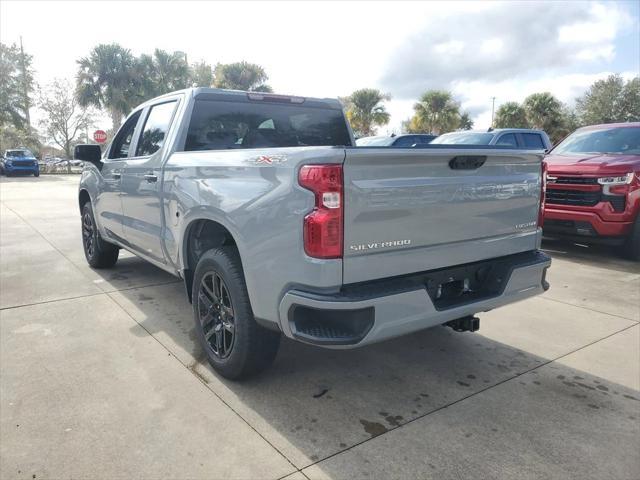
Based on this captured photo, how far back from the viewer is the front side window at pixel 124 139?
4906mm

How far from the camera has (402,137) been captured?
15.2 meters

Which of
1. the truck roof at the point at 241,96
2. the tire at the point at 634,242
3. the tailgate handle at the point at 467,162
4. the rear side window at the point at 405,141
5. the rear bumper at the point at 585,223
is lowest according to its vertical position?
the tire at the point at 634,242

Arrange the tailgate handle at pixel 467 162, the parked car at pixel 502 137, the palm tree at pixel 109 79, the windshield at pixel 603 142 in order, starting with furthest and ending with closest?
the palm tree at pixel 109 79 → the parked car at pixel 502 137 → the windshield at pixel 603 142 → the tailgate handle at pixel 467 162

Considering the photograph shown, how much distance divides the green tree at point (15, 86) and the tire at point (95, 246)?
121 ft

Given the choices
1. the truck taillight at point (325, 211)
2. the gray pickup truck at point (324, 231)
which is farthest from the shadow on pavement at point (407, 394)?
the truck taillight at point (325, 211)

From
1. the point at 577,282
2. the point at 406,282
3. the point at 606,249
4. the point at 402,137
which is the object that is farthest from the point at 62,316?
the point at 402,137

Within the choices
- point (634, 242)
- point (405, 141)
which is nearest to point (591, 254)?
point (634, 242)

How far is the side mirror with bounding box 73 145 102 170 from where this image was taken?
516 cm

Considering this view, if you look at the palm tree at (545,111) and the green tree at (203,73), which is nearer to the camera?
the palm tree at (545,111)

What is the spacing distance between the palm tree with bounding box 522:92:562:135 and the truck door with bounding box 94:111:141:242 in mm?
34592

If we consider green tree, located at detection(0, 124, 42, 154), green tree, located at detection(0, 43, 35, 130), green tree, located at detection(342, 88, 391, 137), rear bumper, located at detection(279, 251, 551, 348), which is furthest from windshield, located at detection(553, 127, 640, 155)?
green tree, located at detection(0, 124, 42, 154)

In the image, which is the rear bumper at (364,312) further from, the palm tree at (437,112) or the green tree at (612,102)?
the green tree at (612,102)

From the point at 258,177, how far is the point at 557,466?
6.83ft

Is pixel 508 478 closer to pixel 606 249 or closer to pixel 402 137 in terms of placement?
pixel 606 249
